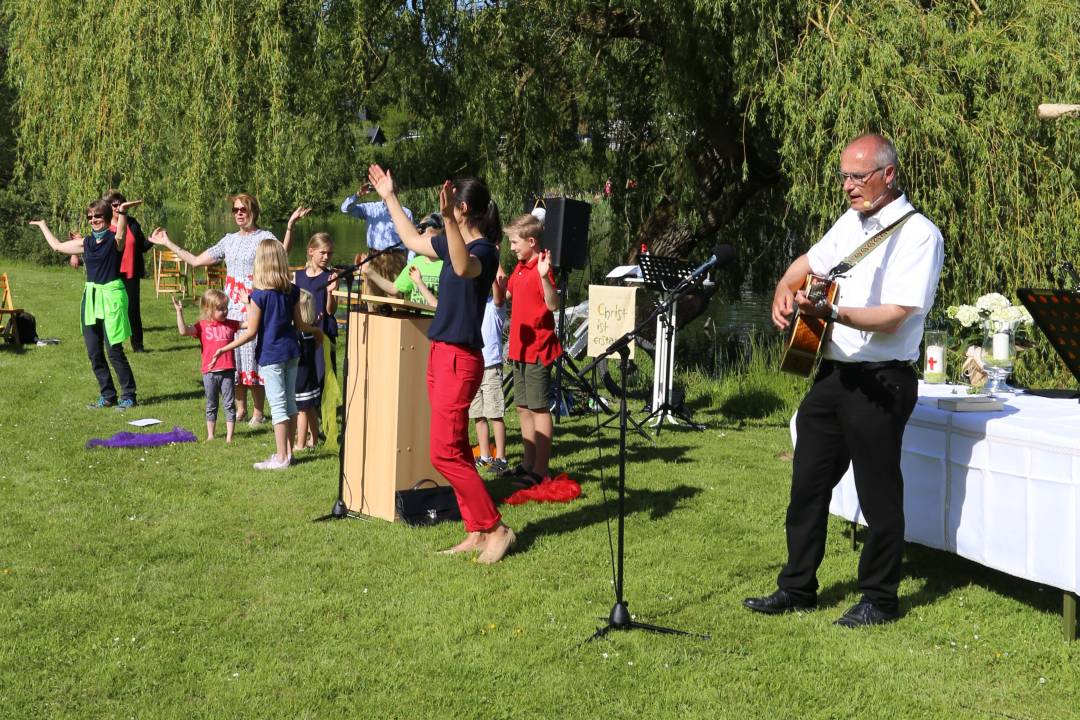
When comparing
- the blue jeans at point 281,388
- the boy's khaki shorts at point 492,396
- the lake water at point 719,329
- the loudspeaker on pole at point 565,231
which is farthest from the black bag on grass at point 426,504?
the lake water at point 719,329

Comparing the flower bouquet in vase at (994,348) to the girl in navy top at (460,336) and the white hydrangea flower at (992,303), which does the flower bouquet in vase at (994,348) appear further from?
the girl in navy top at (460,336)

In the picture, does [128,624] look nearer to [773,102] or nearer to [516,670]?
[516,670]

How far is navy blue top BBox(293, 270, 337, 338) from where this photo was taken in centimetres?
893

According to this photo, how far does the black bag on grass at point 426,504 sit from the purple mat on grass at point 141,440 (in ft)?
10.6

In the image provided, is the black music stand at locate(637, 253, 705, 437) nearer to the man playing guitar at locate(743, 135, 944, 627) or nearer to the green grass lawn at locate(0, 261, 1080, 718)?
the green grass lawn at locate(0, 261, 1080, 718)

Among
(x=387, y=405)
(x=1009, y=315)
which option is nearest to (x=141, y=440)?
(x=387, y=405)

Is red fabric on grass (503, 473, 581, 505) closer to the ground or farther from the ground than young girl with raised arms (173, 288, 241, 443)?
closer to the ground

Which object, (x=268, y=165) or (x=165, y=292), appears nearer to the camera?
(x=268, y=165)

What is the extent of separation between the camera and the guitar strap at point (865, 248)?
187 inches

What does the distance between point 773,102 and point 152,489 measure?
601 centimetres

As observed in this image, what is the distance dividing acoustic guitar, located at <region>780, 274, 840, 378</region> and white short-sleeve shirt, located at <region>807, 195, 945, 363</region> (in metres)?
0.13

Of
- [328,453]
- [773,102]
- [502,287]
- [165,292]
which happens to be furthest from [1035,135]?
[165,292]

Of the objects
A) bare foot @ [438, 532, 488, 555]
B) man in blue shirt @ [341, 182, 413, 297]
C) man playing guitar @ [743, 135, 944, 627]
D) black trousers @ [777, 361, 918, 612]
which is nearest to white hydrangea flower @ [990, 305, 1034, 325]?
man playing guitar @ [743, 135, 944, 627]

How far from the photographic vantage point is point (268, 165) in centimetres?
1009
